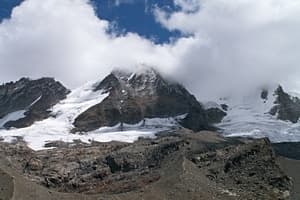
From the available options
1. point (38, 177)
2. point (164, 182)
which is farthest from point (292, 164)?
point (164, 182)

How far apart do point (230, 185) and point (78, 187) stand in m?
35.9

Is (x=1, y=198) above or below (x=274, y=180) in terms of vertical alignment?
below

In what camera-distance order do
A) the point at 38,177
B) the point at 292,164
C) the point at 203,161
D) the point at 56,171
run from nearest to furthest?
the point at 203,161 < the point at 38,177 < the point at 56,171 < the point at 292,164

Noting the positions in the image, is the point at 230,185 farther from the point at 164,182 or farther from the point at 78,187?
the point at 78,187

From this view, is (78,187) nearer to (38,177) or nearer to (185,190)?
(38,177)

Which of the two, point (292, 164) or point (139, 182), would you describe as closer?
point (139, 182)

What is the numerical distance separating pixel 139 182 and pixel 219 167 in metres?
15.1

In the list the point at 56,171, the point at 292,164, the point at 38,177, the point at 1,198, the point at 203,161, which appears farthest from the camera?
the point at 292,164

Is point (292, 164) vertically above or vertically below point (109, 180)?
above

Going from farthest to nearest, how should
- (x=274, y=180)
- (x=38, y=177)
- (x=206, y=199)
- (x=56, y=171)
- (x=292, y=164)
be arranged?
(x=292, y=164), (x=56, y=171), (x=38, y=177), (x=274, y=180), (x=206, y=199)

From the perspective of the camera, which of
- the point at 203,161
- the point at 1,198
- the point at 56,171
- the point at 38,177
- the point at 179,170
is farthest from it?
the point at 56,171

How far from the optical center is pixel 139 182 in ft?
311

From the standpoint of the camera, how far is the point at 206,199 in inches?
3275

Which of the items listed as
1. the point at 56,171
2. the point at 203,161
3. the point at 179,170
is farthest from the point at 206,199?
the point at 56,171
